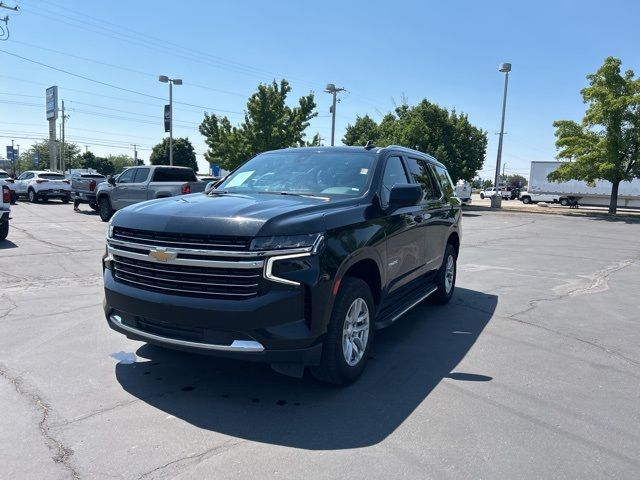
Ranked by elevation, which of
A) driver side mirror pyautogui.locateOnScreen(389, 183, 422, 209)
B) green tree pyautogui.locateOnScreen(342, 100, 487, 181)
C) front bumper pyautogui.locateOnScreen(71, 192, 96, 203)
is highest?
green tree pyautogui.locateOnScreen(342, 100, 487, 181)

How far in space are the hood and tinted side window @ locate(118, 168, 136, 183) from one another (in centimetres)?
1386

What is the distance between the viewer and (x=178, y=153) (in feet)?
257

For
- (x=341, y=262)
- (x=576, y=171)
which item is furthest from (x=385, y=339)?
(x=576, y=171)

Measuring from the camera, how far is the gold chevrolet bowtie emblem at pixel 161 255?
11.7 ft

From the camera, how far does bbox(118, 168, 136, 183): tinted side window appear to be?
17.1 metres

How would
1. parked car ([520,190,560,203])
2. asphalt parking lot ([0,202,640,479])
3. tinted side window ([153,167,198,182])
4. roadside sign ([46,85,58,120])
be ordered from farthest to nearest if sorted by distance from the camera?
1. roadside sign ([46,85,58,120])
2. parked car ([520,190,560,203])
3. tinted side window ([153,167,198,182])
4. asphalt parking lot ([0,202,640,479])

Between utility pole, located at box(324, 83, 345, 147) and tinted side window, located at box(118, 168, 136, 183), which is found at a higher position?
utility pole, located at box(324, 83, 345, 147)

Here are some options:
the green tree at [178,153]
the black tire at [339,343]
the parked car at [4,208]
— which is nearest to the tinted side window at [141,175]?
the parked car at [4,208]

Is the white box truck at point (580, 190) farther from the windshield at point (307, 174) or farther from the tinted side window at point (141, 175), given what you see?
the windshield at point (307, 174)

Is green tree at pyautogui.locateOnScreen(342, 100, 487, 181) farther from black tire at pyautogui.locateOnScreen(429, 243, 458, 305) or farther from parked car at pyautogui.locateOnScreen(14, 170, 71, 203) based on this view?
black tire at pyautogui.locateOnScreen(429, 243, 458, 305)

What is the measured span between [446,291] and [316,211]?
143 inches

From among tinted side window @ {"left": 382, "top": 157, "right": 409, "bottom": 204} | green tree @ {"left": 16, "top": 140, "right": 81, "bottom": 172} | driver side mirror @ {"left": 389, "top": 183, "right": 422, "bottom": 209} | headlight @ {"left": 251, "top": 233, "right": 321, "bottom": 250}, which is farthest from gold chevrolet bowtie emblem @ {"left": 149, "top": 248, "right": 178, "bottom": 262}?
green tree @ {"left": 16, "top": 140, "right": 81, "bottom": 172}

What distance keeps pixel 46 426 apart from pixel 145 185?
46.0ft

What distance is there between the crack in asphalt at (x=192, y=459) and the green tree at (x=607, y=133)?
101ft
